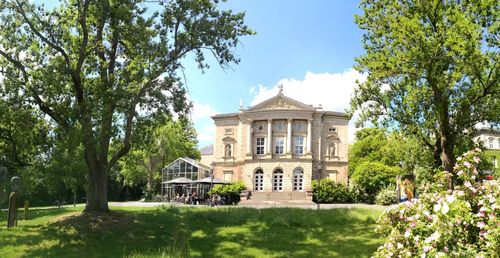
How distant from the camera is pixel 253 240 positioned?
1590 centimetres

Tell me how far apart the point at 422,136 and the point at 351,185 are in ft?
112

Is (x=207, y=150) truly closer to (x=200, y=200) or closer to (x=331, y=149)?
(x=331, y=149)

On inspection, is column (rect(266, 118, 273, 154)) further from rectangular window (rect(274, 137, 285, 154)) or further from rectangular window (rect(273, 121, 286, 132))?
rectangular window (rect(274, 137, 285, 154))

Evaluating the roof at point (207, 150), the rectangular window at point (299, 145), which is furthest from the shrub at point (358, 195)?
the roof at point (207, 150)

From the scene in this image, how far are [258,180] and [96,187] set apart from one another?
40108 millimetres

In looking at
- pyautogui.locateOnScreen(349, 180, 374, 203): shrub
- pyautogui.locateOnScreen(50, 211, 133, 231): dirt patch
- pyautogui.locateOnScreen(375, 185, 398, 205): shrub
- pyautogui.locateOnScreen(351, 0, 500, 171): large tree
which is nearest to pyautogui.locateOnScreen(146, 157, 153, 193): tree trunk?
pyautogui.locateOnScreen(349, 180, 374, 203): shrub

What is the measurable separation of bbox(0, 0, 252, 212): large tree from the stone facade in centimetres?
3879

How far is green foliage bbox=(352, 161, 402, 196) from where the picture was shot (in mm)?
50656

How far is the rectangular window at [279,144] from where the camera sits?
197 feet

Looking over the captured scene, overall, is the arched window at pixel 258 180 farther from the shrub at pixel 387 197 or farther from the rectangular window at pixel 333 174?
the shrub at pixel 387 197

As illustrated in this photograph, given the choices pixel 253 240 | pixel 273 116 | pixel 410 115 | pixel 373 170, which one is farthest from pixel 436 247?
pixel 273 116

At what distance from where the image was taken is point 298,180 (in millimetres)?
58250

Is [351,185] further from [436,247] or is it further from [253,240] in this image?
[436,247]

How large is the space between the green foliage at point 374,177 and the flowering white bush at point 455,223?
150ft
